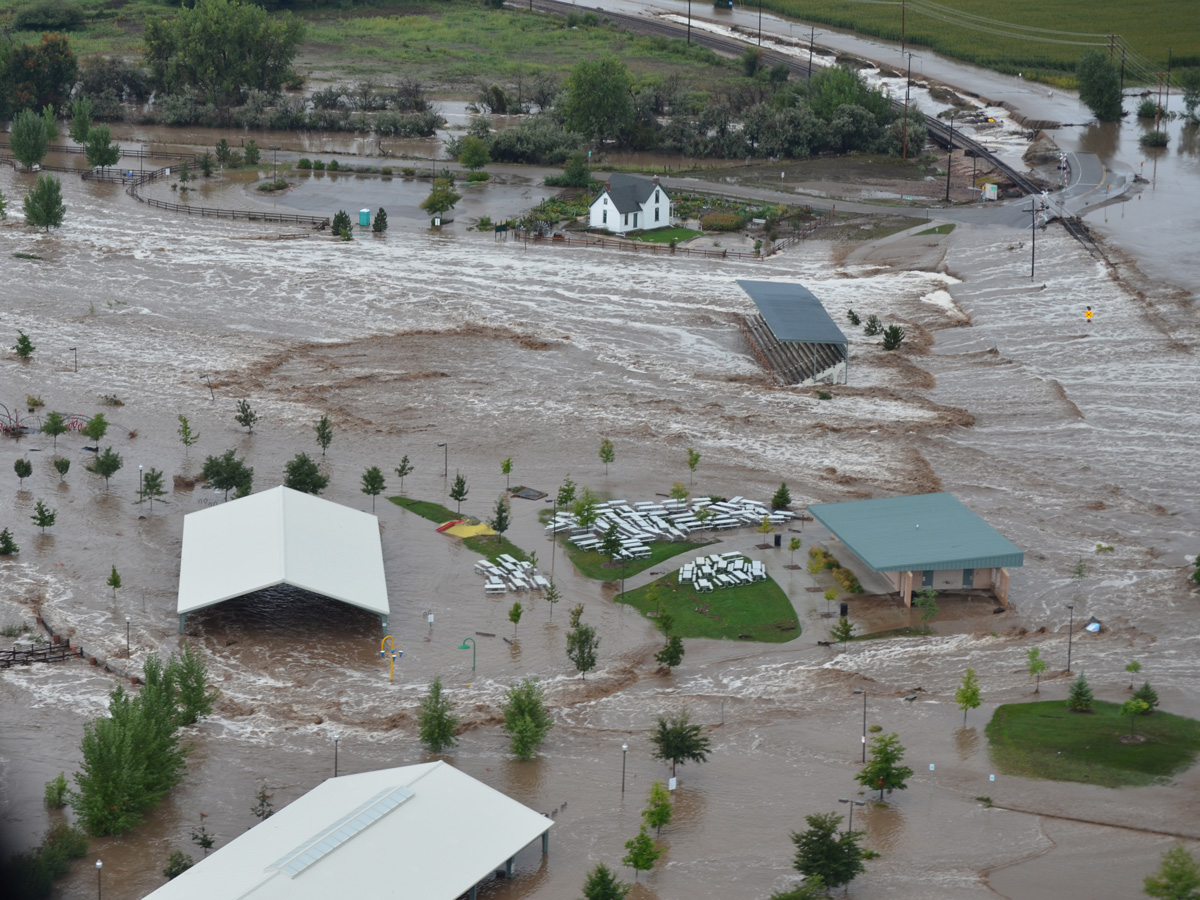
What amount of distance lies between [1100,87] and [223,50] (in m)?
65.4

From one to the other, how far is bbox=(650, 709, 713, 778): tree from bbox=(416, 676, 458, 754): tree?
4.27m

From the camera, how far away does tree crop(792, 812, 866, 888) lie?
25688mm

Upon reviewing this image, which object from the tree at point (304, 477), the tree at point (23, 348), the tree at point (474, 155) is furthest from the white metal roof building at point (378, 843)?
the tree at point (474, 155)

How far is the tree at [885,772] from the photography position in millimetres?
28953

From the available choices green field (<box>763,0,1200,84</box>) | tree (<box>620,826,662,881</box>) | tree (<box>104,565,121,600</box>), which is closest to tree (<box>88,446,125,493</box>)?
tree (<box>104,565,121,600</box>)

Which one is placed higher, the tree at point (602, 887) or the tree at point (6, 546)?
the tree at point (6, 546)

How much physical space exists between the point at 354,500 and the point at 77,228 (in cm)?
4166

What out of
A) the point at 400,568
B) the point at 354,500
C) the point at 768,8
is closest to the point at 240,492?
the point at 354,500

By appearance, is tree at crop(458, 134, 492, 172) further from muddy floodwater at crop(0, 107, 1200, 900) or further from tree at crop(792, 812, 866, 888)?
tree at crop(792, 812, 866, 888)

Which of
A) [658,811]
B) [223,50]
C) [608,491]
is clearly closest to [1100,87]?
[223,50]

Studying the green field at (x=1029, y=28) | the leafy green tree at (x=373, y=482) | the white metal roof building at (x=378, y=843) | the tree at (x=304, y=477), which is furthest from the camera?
the green field at (x=1029, y=28)

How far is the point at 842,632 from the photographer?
118ft

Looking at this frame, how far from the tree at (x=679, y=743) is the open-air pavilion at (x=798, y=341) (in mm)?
28256

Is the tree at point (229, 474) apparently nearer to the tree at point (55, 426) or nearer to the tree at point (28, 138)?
the tree at point (55, 426)
